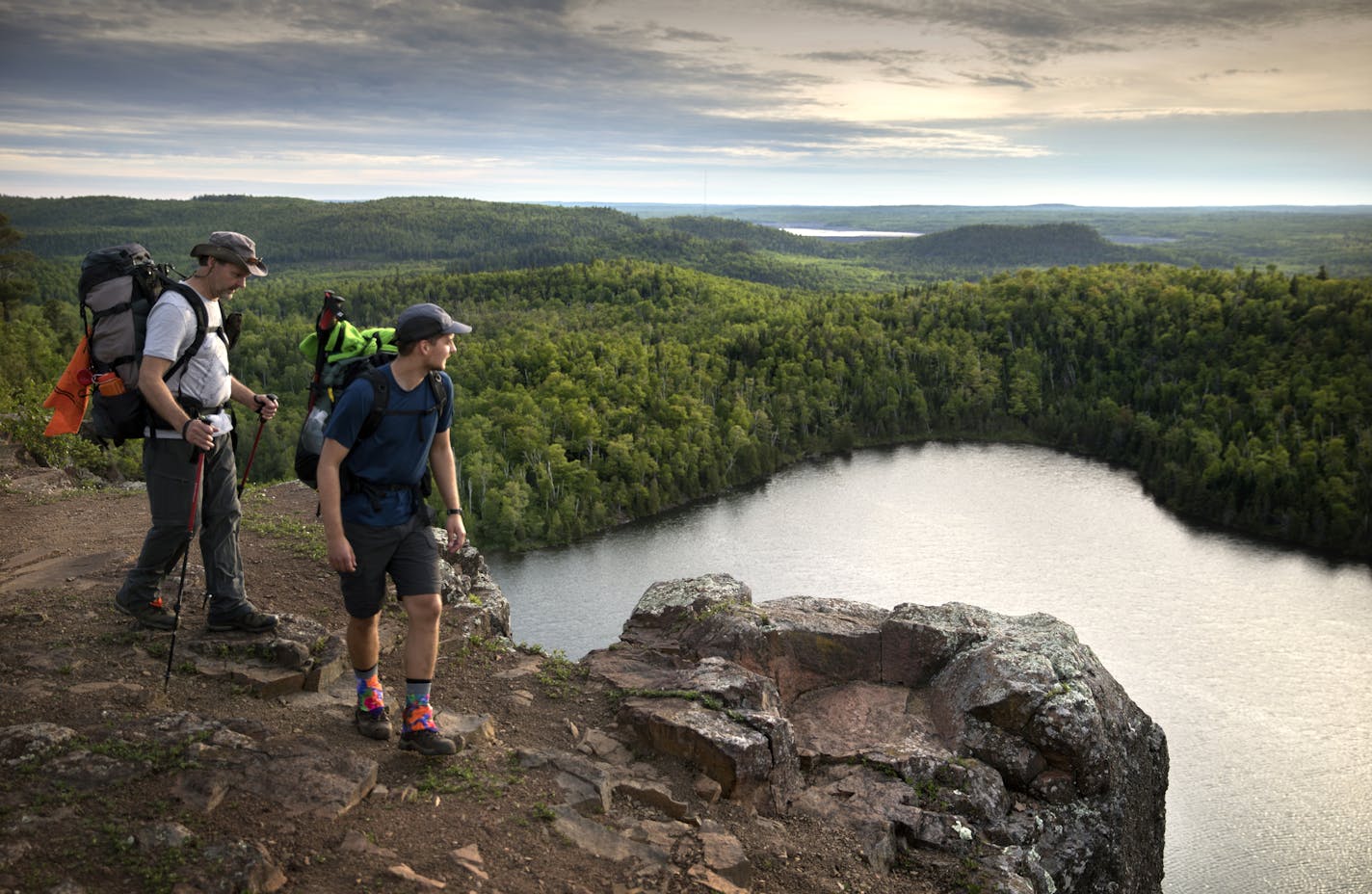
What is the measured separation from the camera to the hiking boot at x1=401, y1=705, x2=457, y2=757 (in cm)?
763

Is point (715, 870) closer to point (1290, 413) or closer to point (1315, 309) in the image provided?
point (1290, 413)

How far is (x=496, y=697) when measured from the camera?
9.74 m

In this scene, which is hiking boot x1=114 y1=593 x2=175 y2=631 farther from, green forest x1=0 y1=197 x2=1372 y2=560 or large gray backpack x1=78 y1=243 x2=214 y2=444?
green forest x1=0 y1=197 x2=1372 y2=560

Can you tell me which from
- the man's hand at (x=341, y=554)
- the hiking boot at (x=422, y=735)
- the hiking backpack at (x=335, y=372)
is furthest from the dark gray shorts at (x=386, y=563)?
the hiking boot at (x=422, y=735)

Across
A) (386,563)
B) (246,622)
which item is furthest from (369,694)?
(246,622)

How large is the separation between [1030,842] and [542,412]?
75911 mm

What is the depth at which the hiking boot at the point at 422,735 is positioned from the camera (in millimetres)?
7633

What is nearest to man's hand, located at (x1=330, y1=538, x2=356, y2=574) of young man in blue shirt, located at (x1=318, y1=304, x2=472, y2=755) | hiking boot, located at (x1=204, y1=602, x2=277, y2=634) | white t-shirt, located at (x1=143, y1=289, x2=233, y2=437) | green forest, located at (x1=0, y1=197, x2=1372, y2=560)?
young man in blue shirt, located at (x1=318, y1=304, x2=472, y2=755)

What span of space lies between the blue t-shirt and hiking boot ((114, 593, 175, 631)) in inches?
122

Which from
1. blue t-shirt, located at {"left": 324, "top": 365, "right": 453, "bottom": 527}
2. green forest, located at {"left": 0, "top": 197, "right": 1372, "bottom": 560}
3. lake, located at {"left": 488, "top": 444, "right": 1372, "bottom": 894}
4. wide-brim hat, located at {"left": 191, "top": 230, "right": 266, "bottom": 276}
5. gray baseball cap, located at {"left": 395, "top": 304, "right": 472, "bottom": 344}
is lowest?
lake, located at {"left": 488, "top": 444, "right": 1372, "bottom": 894}

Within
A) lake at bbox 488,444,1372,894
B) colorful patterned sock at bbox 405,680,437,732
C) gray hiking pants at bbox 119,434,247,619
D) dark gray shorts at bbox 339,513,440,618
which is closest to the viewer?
dark gray shorts at bbox 339,513,440,618

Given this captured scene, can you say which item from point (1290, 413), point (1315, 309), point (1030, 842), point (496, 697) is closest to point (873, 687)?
point (1030, 842)

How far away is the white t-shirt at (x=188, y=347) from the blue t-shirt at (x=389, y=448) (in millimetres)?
1814

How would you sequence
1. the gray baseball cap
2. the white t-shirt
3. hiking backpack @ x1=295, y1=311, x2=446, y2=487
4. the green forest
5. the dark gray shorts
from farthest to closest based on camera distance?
the green forest < the white t-shirt < hiking backpack @ x1=295, y1=311, x2=446, y2=487 < the dark gray shorts < the gray baseball cap
